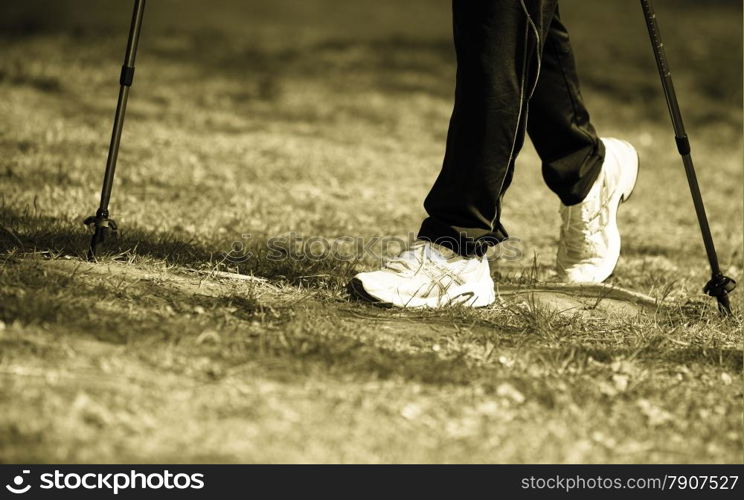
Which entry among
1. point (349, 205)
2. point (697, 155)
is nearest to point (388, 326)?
point (349, 205)

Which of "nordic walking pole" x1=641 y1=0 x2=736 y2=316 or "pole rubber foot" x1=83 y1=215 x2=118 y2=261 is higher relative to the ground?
"nordic walking pole" x1=641 y1=0 x2=736 y2=316

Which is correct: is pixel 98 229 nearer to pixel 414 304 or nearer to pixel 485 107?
pixel 414 304

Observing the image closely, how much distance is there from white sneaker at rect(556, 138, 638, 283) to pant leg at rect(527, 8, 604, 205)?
0.20 feet

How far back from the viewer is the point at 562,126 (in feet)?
12.0

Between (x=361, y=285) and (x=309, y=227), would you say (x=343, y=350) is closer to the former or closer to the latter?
(x=361, y=285)

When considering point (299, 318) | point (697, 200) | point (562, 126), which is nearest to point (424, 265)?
point (299, 318)

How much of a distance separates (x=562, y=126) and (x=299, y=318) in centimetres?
132

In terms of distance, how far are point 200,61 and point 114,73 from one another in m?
1.58

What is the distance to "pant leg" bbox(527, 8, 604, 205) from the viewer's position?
3607mm

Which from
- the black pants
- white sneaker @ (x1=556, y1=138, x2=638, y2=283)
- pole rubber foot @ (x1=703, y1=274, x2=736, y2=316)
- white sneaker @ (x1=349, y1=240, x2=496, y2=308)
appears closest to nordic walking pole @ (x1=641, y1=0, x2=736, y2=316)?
pole rubber foot @ (x1=703, y1=274, x2=736, y2=316)

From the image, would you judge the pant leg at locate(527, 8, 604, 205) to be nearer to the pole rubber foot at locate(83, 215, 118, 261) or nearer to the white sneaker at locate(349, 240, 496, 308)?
the white sneaker at locate(349, 240, 496, 308)

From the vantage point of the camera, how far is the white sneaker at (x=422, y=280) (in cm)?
340
